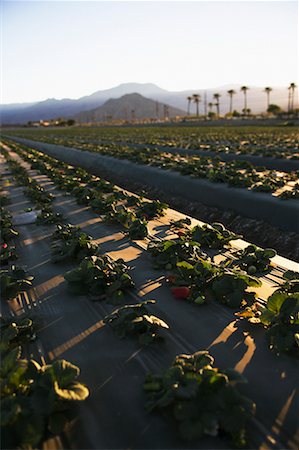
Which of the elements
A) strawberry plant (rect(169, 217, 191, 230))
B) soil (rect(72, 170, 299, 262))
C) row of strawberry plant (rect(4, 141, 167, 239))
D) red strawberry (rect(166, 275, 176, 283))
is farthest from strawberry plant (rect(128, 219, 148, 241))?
soil (rect(72, 170, 299, 262))

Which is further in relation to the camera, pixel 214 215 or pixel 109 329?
pixel 214 215

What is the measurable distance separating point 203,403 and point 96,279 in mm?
2138

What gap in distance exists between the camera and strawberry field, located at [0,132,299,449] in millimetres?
2342

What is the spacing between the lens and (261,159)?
14406 millimetres

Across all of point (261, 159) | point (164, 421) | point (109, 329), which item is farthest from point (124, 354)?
point (261, 159)

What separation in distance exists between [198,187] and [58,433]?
27.7ft

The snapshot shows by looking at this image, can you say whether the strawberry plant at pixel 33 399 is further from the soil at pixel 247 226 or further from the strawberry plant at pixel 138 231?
the soil at pixel 247 226

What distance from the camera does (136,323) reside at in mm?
3369

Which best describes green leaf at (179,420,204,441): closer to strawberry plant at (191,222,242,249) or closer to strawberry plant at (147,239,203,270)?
strawberry plant at (147,239,203,270)

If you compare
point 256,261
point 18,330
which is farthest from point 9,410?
point 256,261

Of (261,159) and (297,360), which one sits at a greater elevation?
(261,159)

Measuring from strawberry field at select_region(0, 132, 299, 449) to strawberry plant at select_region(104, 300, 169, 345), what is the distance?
1 cm

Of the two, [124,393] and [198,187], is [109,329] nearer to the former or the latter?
[124,393]

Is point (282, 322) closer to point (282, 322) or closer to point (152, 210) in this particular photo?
point (282, 322)
